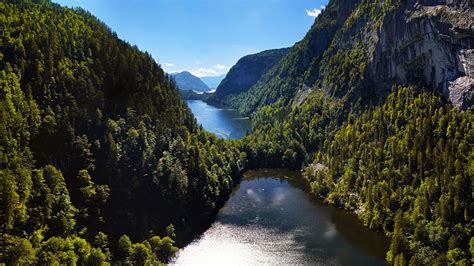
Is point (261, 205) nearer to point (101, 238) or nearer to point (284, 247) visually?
point (284, 247)

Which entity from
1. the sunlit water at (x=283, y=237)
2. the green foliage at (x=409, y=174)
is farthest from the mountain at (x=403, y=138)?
the sunlit water at (x=283, y=237)

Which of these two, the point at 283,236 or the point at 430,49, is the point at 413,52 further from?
the point at 283,236

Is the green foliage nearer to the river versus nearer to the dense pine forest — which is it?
the dense pine forest

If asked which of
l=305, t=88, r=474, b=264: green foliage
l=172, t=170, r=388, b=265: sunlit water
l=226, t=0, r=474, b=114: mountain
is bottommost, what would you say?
l=172, t=170, r=388, b=265: sunlit water

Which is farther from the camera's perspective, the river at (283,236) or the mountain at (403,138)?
the river at (283,236)

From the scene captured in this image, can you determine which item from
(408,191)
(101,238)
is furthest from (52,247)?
(408,191)

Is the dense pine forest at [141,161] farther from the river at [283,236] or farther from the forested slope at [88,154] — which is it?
the river at [283,236]

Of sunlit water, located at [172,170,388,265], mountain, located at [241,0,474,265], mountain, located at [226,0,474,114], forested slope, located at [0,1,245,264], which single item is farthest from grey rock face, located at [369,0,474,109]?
forested slope, located at [0,1,245,264]
